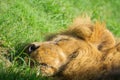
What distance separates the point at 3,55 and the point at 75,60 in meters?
1.01

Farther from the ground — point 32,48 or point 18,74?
point 32,48

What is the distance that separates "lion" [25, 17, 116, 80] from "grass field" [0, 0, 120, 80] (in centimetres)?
17

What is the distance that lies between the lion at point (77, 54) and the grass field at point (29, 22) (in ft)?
0.55

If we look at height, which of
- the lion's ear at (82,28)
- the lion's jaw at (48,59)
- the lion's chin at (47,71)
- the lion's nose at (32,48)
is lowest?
the lion's chin at (47,71)

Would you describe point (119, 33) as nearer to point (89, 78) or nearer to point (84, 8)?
point (84, 8)

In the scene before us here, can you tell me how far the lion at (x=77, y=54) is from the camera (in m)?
4.34

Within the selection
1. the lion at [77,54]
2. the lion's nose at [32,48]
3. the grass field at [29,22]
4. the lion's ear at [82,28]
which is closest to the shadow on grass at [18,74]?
the grass field at [29,22]

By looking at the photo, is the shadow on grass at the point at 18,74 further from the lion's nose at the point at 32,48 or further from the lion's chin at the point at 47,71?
the lion's nose at the point at 32,48

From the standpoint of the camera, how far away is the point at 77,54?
4.65m

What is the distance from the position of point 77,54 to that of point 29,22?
2.15 metres

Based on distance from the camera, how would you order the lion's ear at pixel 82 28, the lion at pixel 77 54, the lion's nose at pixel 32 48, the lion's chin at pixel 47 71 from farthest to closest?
the lion's ear at pixel 82 28, the lion's nose at pixel 32 48, the lion's chin at pixel 47 71, the lion at pixel 77 54

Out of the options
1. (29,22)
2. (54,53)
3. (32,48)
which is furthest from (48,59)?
(29,22)

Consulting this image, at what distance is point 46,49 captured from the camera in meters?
4.61

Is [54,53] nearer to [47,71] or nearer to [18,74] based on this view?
[47,71]
